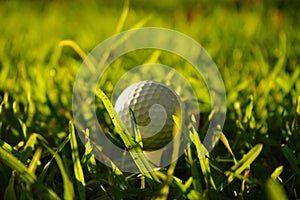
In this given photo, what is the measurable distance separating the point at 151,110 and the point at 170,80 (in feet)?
1.98

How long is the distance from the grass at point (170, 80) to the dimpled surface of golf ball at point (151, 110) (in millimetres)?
84

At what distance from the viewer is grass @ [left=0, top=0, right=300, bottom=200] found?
0.92 m

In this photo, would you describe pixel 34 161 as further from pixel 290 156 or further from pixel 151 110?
pixel 290 156

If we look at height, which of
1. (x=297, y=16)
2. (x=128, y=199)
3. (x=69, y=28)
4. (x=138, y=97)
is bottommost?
(x=297, y=16)

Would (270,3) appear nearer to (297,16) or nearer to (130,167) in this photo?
(297,16)

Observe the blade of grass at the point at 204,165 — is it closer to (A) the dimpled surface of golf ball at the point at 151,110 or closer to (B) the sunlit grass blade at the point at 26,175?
(A) the dimpled surface of golf ball at the point at 151,110

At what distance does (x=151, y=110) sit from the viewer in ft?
3.96

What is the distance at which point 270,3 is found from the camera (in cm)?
407

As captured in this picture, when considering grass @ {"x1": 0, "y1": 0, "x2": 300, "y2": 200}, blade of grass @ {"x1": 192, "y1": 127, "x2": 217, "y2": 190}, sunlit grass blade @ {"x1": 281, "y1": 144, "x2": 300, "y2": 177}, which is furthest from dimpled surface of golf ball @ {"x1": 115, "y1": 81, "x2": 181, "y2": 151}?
sunlit grass blade @ {"x1": 281, "y1": 144, "x2": 300, "y2": 177}

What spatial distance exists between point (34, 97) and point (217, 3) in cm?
315

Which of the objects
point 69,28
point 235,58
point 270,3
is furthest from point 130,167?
point 270,3

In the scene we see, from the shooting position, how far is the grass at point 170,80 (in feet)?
3.01

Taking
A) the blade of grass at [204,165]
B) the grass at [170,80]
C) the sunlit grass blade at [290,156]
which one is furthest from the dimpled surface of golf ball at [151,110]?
the sunlit grass blade at [290,156]

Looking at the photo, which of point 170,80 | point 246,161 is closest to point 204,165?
point 246,161
